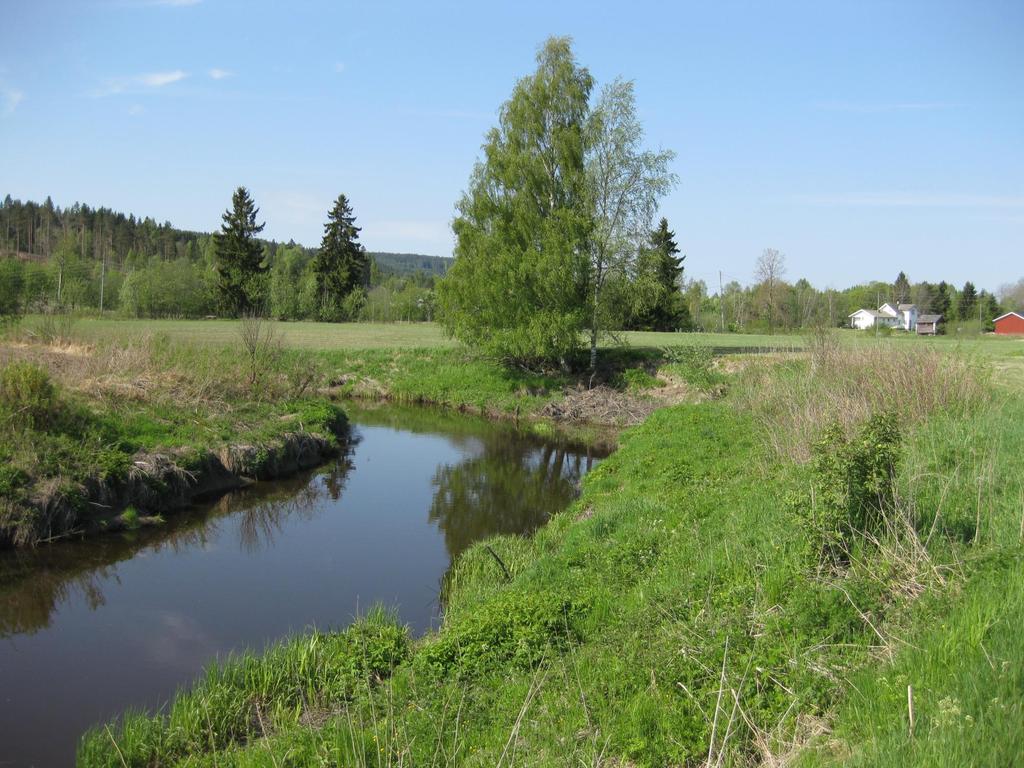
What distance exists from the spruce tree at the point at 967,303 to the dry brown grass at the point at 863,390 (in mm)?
80607

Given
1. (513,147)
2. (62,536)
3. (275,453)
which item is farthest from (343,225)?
(62,536)

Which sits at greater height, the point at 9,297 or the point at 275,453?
the point at 9,297

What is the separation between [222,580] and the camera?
11.6 metres

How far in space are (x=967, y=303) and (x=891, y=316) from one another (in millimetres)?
9573

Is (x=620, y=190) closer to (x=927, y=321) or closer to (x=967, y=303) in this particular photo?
(x=927, y=321)

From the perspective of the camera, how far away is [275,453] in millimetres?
18234

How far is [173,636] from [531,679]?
5415 millimetres

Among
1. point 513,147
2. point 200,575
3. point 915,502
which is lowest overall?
point 200,575

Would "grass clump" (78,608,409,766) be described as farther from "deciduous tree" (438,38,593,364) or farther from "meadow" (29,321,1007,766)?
"deciduous tree" (438,38,593,364)

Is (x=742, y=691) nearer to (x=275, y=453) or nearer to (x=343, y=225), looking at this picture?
(x=275, y=453)

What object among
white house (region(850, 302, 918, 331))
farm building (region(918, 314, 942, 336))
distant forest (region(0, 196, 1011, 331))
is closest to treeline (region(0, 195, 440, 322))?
distant forest (region(0, 196, 1011, 331))

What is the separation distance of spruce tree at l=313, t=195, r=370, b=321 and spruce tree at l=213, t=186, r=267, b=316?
609cm

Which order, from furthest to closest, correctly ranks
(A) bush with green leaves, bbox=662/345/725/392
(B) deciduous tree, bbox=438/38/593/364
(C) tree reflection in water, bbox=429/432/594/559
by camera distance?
(B) deciduous tree, bbox=438/38/593/364, (A) bush with green leaves, bbox=662/345/725/392, (C) tree reflection in water, bbox=429/432/594/559

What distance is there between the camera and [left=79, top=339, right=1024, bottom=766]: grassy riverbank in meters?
4.68
